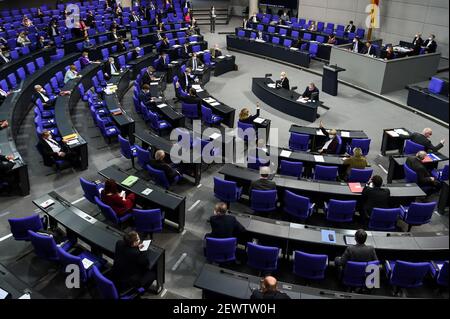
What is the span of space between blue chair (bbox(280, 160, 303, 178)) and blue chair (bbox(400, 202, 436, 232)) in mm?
2414

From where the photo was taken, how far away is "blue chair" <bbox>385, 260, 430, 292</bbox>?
621 cm

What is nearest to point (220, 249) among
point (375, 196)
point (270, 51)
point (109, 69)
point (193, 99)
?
point (375, 196)

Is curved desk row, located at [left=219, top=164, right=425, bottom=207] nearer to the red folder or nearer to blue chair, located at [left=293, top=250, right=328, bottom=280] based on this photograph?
the red folder

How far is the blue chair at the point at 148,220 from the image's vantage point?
7.35 meters

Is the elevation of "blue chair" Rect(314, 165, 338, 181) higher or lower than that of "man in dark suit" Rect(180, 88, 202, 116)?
lower

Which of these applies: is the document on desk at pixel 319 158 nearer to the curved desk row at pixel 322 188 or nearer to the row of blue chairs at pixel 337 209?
the curved desk row at pixel 322 188

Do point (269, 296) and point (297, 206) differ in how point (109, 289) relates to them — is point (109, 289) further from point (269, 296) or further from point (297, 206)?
point (297, 206)

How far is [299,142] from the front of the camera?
36.3 feet

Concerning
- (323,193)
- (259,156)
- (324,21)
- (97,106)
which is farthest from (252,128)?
(324,21)

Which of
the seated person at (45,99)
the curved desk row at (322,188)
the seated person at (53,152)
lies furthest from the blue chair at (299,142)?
the seated person at (45,99)

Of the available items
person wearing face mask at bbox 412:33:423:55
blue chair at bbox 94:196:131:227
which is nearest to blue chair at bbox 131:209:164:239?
blue chair at bbox 94:196:131:227

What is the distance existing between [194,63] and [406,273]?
12.6 meters

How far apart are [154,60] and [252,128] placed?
339 inches

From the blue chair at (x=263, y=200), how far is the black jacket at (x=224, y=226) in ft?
4.33
